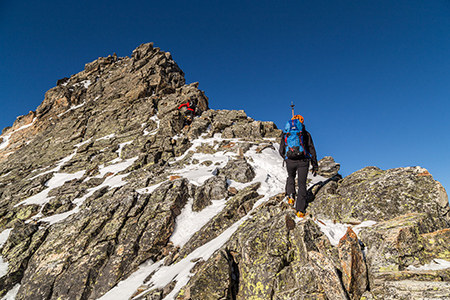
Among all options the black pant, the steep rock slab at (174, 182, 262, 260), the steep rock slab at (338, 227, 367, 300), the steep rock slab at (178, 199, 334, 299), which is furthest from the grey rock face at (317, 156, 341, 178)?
the steep rock slab at (338, 227, 367, 300)

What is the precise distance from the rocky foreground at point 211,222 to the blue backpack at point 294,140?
243 cm

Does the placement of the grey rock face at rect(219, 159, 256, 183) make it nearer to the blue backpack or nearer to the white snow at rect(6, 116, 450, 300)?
the white snow at rect(6, 116, 450, 300)

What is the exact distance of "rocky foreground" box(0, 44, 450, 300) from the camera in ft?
19.8

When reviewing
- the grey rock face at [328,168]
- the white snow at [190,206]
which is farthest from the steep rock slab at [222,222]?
the grey rock face at [328,168]

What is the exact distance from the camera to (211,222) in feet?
42.4

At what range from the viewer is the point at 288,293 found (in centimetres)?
630

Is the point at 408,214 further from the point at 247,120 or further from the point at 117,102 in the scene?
the point at 117,102

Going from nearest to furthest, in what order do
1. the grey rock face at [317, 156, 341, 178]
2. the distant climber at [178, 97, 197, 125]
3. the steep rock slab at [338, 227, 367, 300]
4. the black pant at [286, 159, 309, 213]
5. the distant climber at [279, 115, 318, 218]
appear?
the steep rock slab at [338, 227, 367, 300] < the black pant at [286, 159, 309, 213] < the distant climber at [279, 115, 318, 218] < the grey rock face at [317, 156, 341, 178] < the distant climber at [178, 97, 197, 125]

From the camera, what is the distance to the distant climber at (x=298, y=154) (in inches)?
341

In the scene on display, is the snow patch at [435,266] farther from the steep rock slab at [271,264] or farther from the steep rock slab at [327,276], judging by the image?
the steep rock slab at [271,264]

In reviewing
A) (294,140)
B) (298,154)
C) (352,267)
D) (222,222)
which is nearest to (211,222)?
(222,222)

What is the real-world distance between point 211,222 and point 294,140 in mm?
7191

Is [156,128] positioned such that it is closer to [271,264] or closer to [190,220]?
[190,220]

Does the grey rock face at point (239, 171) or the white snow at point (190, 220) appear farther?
the grey rock face at point (239, 171)
